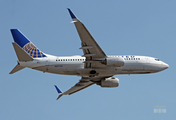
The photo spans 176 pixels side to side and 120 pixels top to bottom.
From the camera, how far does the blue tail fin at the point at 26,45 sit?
44656 millimetres

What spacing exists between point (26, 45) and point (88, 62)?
11038 mm

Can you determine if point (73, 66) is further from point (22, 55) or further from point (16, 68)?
point (16, 68)

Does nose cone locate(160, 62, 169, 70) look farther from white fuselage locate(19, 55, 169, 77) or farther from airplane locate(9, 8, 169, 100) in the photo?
white fuselage locate(19, 55, 169, 77)

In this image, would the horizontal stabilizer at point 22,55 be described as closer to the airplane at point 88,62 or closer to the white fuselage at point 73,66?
the airplane at point 88,62

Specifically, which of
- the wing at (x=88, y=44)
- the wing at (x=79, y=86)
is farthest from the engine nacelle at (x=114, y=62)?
the wing at (x=79, y=86)

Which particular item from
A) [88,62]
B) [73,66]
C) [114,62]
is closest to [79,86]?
[73,66]

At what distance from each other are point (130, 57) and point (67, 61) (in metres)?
10.2

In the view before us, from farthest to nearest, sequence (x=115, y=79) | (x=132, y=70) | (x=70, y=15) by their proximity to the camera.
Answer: (x=115, y=79) < (x=132, y=70) < (x=70, y=15)

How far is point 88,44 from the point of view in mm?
37969

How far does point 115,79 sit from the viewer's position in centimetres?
4875

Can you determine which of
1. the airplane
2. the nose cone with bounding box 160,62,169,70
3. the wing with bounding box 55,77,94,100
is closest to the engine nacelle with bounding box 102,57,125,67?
the airplane

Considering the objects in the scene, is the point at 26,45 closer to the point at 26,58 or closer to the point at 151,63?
the point at 26,58

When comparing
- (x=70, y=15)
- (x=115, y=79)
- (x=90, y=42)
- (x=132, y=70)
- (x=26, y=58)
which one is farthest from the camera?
(x=115, y=79)

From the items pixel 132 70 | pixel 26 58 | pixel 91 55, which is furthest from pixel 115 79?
pixel 26 58
